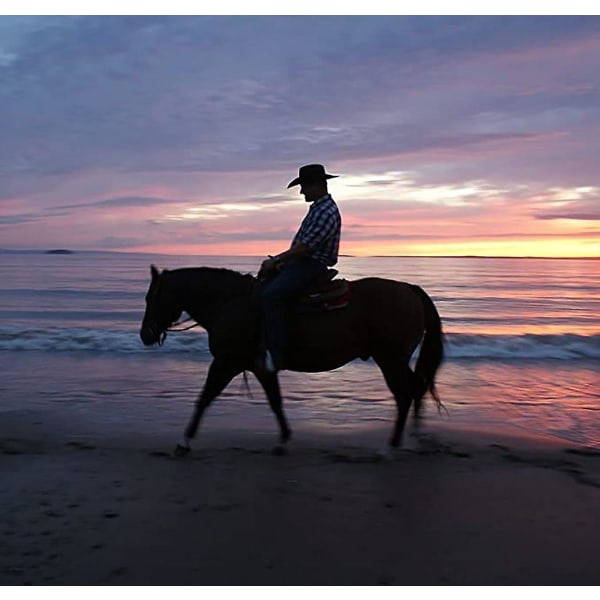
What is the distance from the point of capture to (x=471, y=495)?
441 centimetres

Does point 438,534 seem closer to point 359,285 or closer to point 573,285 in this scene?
point 359,285

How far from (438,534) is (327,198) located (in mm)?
2997

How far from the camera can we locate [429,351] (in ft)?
20.0

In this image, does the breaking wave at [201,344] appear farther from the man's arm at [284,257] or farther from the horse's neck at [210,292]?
the man's arm at [284,257]

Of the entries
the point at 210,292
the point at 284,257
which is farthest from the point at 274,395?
the point at 284,257

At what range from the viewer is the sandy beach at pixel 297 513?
10.7ft

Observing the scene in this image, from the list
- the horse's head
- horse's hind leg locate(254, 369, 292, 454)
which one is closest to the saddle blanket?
horse's hind leg locate(254, 369, 292, 454)

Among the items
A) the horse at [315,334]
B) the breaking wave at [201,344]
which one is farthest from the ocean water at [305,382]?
the horse at [315,334]

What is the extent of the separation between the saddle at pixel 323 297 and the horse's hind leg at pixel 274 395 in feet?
2.32

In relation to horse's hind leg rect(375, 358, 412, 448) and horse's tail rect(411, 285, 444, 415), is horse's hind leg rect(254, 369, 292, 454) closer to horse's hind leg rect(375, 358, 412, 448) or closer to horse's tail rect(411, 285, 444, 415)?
horse's hind leg rect(375, 358, 412, 448)

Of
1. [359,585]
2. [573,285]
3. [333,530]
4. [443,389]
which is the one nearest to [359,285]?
[333,530]

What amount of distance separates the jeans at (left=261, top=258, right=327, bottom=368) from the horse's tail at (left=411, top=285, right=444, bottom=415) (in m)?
1.18

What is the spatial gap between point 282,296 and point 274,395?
1.04 meters

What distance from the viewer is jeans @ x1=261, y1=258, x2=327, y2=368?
17.7 feet
